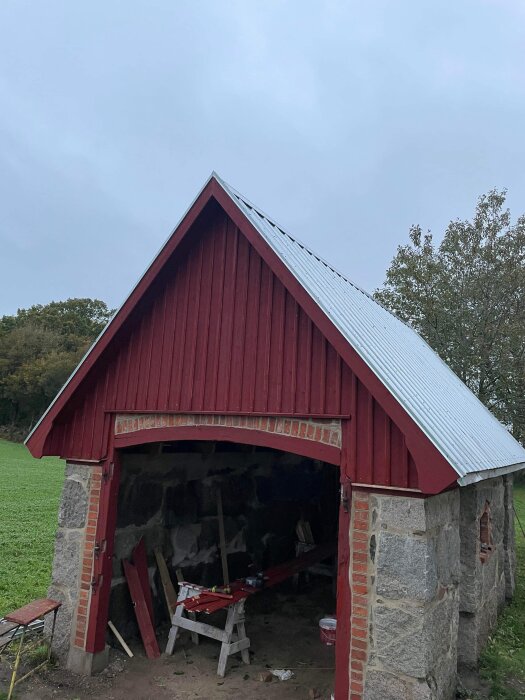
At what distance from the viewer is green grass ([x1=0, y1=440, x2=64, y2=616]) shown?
7.85m

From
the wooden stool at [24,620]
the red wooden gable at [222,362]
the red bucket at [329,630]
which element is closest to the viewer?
the red wooden gable at [222,362]

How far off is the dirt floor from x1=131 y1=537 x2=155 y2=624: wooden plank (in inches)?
17.1

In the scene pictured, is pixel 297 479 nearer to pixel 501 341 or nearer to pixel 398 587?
pixel 398 587

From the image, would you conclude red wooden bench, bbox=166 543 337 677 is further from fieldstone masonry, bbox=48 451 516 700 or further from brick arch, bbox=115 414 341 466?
brick arch, bbox=115 414 341 466

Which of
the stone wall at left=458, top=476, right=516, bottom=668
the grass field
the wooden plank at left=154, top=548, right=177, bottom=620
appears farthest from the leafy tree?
the stone wall at left=458, top=476, right=516, bottom=668

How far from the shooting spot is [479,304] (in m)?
20.4

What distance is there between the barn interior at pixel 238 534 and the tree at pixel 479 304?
12.3 m

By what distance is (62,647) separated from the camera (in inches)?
217

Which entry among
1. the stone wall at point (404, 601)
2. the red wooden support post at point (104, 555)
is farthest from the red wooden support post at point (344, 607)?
the red wooden support post at point (104, 555)

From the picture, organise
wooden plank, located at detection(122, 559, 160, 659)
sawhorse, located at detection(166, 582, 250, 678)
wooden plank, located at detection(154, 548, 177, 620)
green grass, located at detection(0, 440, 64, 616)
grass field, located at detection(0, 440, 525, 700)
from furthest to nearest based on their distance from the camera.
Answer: green grass, located at detection(0, 440, 64, 616) < wooden plank, located at detection(154, 548, 177, 620) < wooden plank, located at detection(122, 559, 160, 659) < sawhorse, located at detection(166, 582, 250, 678) < grass field, located at detection(0, 440, 525, 700)

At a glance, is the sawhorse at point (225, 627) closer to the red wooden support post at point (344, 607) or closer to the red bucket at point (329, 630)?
the red bucket at point (329, 630)

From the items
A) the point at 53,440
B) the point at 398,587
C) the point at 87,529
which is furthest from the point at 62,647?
the point at 398,587

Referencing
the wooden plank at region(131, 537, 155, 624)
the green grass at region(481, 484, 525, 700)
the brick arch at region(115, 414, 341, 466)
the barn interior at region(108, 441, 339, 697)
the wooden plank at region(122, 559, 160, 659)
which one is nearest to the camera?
the brick arch at region(115, 414, 341, 466)

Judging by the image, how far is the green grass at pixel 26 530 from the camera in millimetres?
7848
